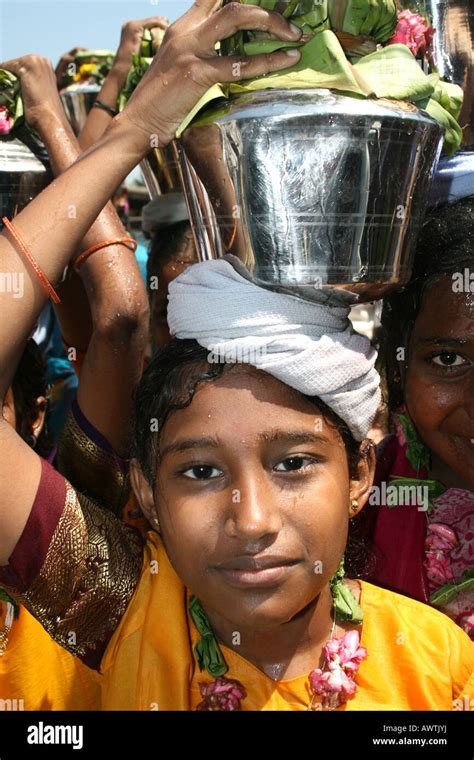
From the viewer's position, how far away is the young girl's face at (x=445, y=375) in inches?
84.4

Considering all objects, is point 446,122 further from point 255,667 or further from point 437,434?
point 255,667

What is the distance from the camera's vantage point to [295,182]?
1524mm

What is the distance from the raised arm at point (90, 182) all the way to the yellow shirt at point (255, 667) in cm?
36

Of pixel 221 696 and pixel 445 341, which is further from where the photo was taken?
pixel 445 341

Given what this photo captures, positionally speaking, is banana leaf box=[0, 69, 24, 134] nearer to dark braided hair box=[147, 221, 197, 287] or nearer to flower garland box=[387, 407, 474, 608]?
dark braided hair box=[147, 221, 197, 287]

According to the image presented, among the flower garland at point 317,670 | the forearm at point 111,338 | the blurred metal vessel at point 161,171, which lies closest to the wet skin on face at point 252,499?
the flower garland at point 317,670

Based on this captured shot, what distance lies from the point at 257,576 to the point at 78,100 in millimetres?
2778

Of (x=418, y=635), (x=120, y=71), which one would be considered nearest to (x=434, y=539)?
(x=418, y=635)

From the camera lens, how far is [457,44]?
205 cm

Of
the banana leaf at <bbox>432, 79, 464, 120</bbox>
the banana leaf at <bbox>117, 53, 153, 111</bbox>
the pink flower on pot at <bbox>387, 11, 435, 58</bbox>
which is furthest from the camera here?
the banana leaf at <bbox>117, 53, 153, 111</bbox>

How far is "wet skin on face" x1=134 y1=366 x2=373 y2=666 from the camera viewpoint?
1.64 metres

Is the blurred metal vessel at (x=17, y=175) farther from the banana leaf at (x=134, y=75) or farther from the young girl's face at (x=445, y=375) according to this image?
the young girl's face at (x=445, y=375)

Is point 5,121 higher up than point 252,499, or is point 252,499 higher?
point 5,121

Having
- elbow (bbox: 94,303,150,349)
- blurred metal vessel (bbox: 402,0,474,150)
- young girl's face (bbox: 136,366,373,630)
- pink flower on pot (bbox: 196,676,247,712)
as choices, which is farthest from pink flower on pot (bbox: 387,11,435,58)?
pink flower on pot (bbox: 196,676,247,712)
